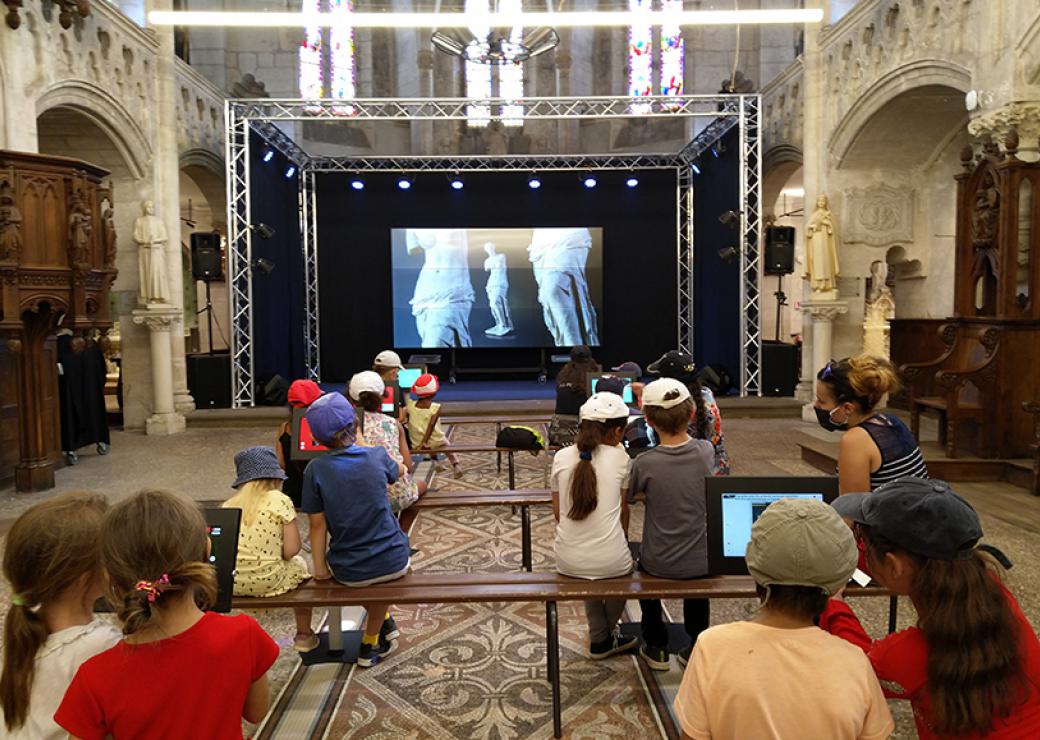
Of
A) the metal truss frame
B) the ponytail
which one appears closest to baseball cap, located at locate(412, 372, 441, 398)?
the ponytail

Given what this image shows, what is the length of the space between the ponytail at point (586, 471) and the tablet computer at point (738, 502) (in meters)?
0.52

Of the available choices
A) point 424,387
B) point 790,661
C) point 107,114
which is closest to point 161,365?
point 107,114

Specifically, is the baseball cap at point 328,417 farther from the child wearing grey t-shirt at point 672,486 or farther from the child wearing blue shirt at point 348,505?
the child wearing grey t-shirt at point 672,486

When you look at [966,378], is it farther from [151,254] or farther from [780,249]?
[151,254]

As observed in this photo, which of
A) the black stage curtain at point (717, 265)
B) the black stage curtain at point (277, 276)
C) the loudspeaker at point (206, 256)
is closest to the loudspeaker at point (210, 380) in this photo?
the black stage curtain at point (277, 276)

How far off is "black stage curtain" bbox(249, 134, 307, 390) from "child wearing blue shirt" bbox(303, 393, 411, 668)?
8926mm

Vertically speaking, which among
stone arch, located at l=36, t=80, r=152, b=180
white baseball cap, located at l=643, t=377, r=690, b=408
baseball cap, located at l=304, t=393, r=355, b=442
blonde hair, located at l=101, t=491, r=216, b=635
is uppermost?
stone arch, located at l=36, t=80, r=152, b=180

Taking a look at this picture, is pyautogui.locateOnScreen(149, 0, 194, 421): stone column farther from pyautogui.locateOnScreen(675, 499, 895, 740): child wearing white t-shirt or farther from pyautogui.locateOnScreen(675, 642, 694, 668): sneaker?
pyautogui.locateOnScreen(675, 499, 895, 740): child wearing white t-shirt

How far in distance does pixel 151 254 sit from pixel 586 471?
27.5 ft

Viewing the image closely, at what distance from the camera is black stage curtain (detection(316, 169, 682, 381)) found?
49.3ft

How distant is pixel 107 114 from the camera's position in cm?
881

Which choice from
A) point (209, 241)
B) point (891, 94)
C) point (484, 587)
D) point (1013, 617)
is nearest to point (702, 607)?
point (484, 587)

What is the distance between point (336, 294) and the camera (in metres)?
Answer: 15.2

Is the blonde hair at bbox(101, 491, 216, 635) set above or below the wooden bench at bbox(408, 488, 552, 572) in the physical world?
above
